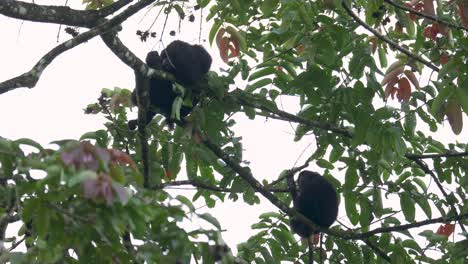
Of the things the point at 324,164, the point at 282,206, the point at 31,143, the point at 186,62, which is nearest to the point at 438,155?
the point at 324,164

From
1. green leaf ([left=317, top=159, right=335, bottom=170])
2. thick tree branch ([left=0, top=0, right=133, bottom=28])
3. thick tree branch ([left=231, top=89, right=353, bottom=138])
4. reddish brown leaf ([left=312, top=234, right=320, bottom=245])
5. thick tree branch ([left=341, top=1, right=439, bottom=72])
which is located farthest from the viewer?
reddish brown leaf ([left=312, top=234, right=320, bottom=245])

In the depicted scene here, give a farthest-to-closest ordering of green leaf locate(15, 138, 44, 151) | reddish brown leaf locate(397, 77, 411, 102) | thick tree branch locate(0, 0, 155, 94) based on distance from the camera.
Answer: reddish brown leaf locate(397, 77, 411, 102), thick tree branch locate(0, 0, 155, 94), green leaf locate(15, 138, 44, 151)

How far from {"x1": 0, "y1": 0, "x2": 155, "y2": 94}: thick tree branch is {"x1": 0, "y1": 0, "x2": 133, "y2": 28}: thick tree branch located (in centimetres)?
10

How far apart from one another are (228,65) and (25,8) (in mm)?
1363

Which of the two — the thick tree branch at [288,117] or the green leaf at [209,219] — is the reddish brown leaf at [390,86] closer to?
the thick tree branch at [288,117]

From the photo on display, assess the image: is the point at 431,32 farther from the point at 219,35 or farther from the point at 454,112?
the point at 219,35

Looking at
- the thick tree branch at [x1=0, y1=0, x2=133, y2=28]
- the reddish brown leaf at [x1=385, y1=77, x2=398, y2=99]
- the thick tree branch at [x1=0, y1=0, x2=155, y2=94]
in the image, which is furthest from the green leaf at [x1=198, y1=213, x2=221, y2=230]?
the reddish brown leaf at [x1=385, y1=77, x2=398, y2=99]

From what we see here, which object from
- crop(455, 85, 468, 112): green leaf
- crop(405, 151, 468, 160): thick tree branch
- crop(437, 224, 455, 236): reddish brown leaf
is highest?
crop(405, 151, 468, 160): thick tree branch

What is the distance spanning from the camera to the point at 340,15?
484cm

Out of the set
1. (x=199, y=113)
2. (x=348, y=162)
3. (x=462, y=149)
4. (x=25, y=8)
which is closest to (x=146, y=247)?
(x=25, y=8)

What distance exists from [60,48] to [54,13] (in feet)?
0.78

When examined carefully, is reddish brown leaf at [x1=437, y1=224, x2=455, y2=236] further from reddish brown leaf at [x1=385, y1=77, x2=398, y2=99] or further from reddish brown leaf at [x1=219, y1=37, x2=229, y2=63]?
reddish brown leaf at [x1=219, y1=37, x2=229, y2=63]

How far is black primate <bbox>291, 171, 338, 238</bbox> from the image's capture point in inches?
216

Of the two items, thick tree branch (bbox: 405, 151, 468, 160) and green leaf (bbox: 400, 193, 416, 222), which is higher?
thick tree branch (bbox: 405, 151, 468, 160)
